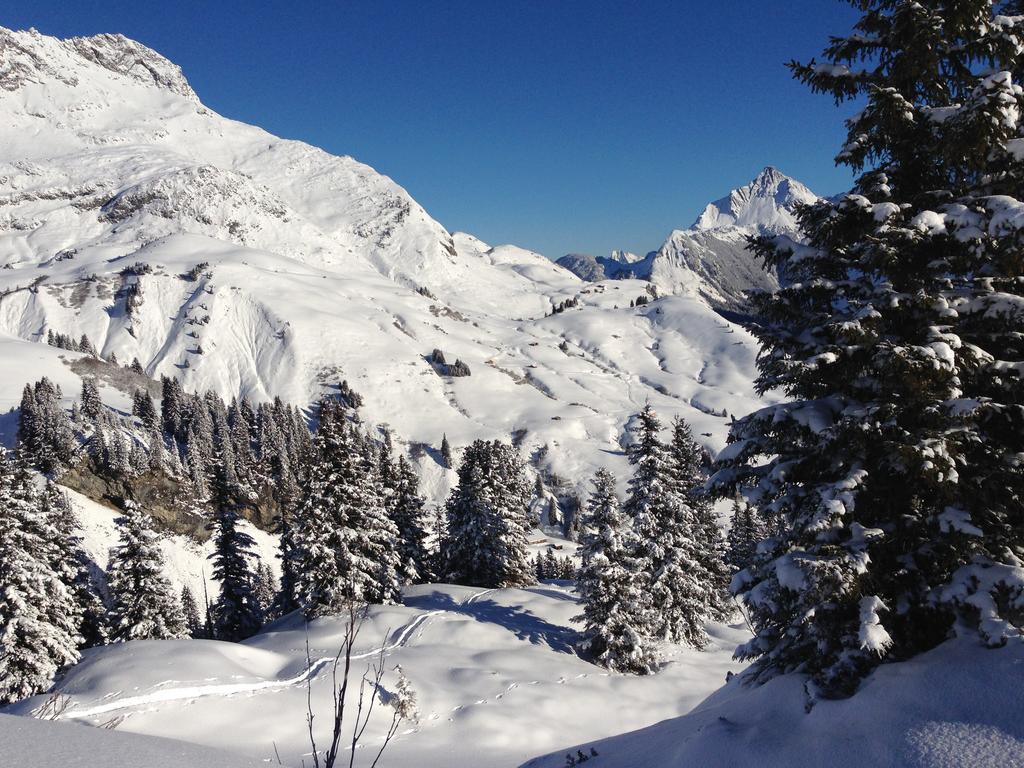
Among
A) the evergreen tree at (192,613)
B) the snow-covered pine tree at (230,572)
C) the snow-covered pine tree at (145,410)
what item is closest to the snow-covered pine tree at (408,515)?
the snow-covered pine tree at (230,572)

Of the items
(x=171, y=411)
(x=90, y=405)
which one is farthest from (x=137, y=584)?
(x=171, y=411)

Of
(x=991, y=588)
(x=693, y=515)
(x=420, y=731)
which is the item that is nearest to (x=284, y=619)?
(x=420, y=731)

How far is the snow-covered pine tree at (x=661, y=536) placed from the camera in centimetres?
3138

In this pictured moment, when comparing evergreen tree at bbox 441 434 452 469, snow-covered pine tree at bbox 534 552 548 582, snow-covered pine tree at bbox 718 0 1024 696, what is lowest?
snow-covered pine tree at bbox 534 552 548 582

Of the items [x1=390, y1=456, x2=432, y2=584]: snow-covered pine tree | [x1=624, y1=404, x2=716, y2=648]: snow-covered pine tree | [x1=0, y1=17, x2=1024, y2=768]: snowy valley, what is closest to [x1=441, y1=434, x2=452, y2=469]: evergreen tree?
[x1=0, y1=17, x2=1024, y2=768]: snowy valley

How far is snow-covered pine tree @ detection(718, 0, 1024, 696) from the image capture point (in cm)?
704

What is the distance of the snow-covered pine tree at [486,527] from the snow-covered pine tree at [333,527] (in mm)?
10084

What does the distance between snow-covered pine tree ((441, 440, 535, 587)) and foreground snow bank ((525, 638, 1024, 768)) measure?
34583 mm

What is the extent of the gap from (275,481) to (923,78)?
92316mm

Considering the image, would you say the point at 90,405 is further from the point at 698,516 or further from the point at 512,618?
the point at 698,516

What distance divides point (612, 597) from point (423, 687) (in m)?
10.9

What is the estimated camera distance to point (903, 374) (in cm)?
712

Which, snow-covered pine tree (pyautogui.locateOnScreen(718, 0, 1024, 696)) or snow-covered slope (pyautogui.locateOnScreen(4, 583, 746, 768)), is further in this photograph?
snow-covered slope (pyautogui.locateOnScreen(4, 583, 746, 768))

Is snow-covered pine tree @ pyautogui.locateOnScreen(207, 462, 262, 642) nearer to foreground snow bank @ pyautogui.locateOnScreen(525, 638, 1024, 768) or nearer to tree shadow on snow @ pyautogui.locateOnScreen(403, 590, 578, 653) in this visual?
tree shadow on snow @ pyautogui.locateOnScreen(403, 590, 578, 653)
